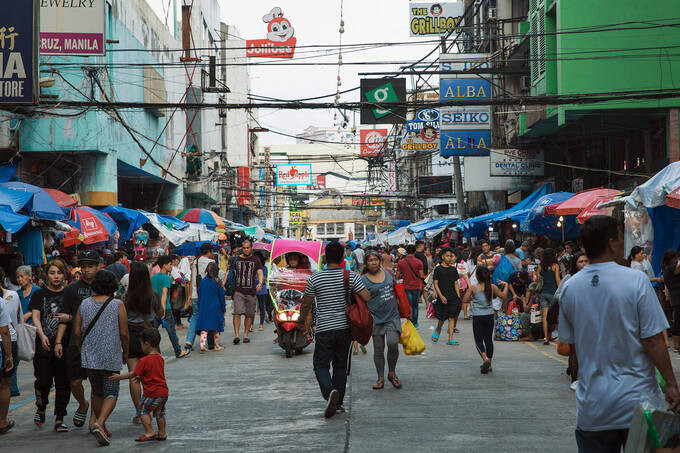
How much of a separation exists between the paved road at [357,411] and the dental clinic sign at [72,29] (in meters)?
6.88

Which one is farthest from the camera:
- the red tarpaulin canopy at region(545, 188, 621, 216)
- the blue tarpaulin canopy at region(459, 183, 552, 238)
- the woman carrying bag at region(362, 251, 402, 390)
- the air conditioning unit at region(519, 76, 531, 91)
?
the air conditioning unit at region(519, 76, 531, 91)

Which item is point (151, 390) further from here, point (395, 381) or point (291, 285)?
point (291, 285)

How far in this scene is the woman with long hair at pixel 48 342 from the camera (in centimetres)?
827

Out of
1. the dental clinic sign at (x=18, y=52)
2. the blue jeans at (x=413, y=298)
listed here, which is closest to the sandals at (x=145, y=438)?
the dental clinic sign at (x=18, y=52)

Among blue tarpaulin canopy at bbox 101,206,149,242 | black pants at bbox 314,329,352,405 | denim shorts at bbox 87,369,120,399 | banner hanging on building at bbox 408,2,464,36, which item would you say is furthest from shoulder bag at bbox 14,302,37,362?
banner hanging on building at bbox 408,2,464,36

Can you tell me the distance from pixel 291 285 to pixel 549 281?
468 centimetres

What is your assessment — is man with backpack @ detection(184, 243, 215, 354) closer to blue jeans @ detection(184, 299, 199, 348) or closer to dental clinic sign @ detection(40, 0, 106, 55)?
blue jeans @ detection(184, 299, 199, 348)

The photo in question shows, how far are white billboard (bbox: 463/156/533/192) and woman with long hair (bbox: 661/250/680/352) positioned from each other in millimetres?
18964

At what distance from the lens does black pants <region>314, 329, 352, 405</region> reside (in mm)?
8438

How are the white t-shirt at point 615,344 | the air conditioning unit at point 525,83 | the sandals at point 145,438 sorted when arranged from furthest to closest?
the air conditioning unit at point 525,83 → the sandals at point 145,438 → the white t-shirt at point 615,344

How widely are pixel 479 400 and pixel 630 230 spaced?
22.9ft

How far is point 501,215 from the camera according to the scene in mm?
26516

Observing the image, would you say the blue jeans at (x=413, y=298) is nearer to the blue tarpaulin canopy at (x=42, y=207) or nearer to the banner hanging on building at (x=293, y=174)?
the blue tarpaulin canopy at (x=42, y=207)

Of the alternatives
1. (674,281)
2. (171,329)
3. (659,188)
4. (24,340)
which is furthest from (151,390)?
(674,281)
